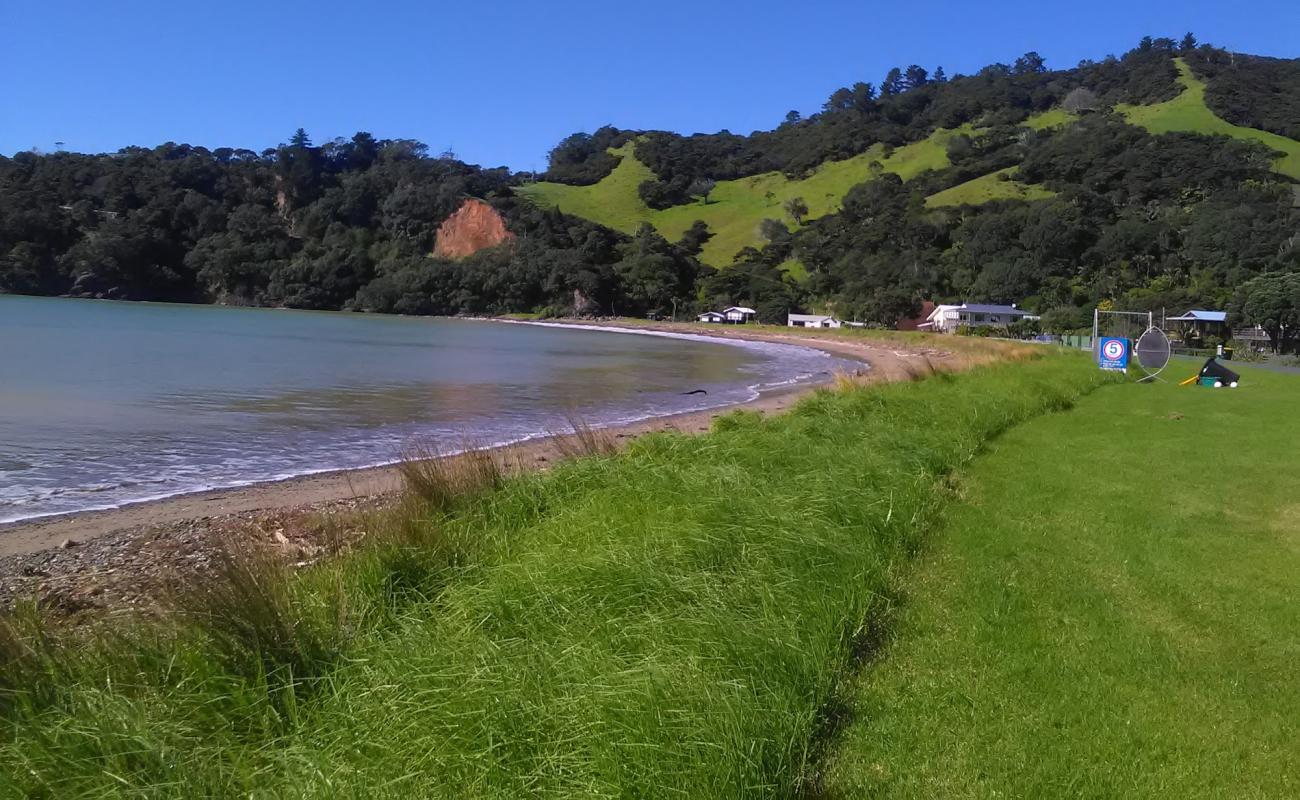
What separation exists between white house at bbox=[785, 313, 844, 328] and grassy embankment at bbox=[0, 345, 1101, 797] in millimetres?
86743

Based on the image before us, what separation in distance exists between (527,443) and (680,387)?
1380 centimetres

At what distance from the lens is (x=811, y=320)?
9669cm

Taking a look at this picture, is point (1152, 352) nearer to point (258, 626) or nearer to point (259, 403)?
point (259, 403)

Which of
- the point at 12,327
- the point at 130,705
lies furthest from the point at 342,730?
the point at 12,327

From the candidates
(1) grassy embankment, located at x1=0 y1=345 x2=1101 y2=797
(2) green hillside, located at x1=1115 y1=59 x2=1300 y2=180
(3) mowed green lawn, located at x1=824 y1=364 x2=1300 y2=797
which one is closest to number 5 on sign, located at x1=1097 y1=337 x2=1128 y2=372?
(3) mowed green lawn, located at x1=824 y1=364 x2=1300 y2=797

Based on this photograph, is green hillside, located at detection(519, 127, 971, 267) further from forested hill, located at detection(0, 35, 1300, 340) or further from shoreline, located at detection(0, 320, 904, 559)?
shoreline, located at detection(0, 320, 904, 559)

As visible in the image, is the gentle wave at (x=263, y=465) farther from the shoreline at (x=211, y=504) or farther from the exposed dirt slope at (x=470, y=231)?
the exposed dirt slope at (x=470, y=231)

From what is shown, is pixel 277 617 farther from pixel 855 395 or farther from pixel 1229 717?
pixel 855 395

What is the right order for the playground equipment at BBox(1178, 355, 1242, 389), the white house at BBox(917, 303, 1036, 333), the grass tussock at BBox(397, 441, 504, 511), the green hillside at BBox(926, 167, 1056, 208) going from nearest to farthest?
the grass tussock at BBox(397, 441, 504, 511) → the playground equipment at BBox(1178, 355, 1242, 389) → the white house at BBox(917, 303, 1036, 333) → the green hillside at BBox(926, 167, 1056, 208)

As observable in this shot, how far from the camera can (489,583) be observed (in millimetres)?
4828

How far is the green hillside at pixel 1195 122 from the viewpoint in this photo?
109312 mm

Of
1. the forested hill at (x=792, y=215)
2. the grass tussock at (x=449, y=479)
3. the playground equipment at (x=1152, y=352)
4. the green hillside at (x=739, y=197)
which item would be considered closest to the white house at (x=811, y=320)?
the forested hill at (x=792, y=215)

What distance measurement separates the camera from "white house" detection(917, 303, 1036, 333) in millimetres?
77000

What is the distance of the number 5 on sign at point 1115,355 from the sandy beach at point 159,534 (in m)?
18.0
